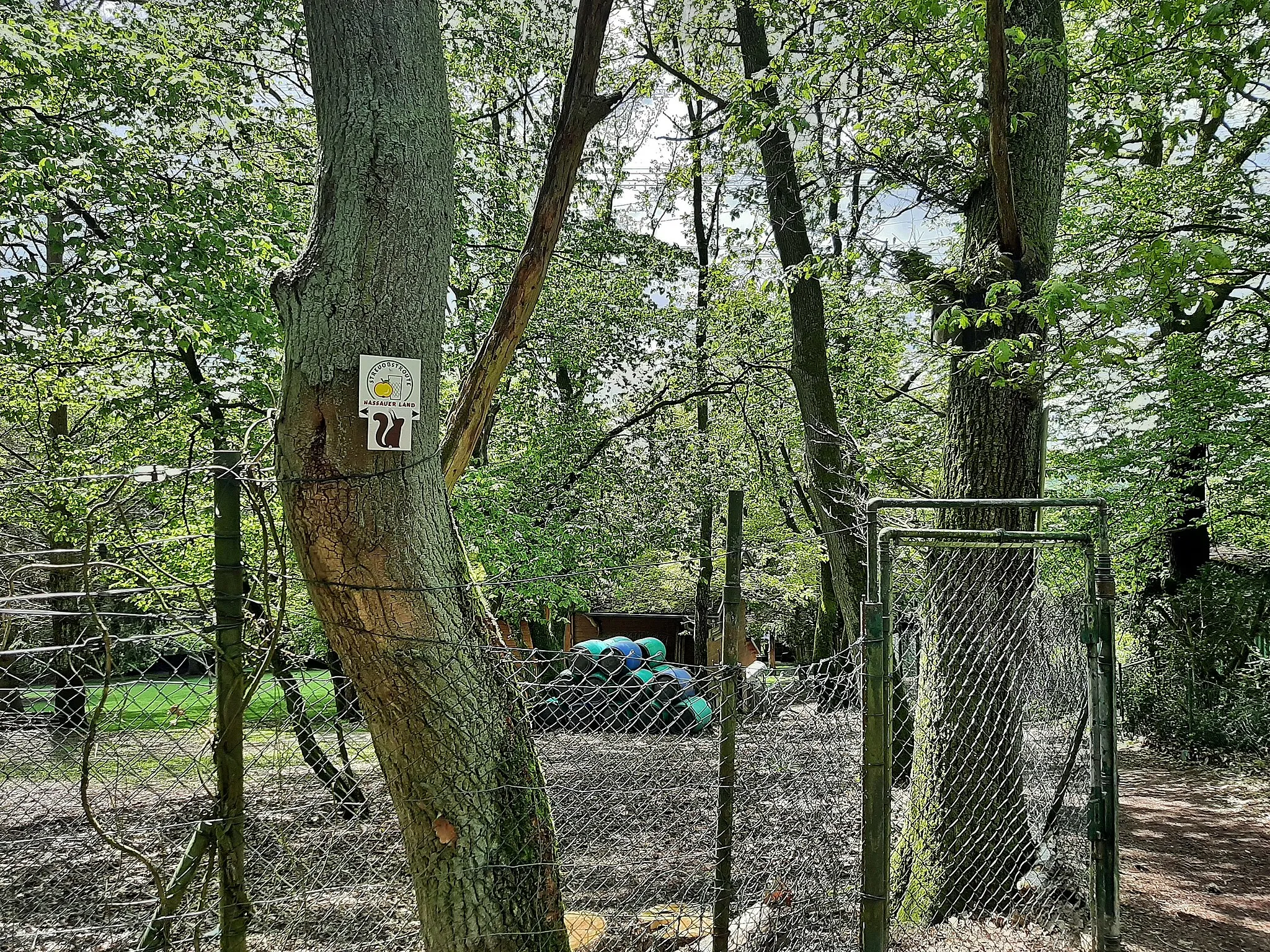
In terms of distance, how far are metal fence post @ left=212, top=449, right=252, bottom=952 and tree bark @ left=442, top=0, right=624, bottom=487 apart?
29.9 inches

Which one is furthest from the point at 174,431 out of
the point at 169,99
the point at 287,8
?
the point at 287,8

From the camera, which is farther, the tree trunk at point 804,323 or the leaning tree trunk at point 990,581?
the tree trunk at point 804,323

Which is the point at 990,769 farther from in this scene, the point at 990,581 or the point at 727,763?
the point at 727,763

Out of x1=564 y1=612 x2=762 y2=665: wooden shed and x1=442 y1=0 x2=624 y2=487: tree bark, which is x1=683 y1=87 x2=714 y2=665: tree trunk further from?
x1=442 y1=0 x2=624 y2=487: tree bark

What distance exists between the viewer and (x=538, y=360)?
1205cm

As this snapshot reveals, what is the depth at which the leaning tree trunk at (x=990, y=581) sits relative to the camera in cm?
389

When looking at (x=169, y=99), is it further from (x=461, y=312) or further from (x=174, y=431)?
(x=461, y=312)

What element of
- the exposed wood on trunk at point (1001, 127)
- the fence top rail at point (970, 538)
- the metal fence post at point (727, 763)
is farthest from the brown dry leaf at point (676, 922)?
the exposed wood on trunk at point (1001, 127)

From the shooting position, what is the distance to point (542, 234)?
3.28 metres

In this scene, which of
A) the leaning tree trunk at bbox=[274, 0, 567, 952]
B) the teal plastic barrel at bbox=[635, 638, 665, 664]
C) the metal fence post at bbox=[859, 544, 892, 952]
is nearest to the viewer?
the leaning tree trunk at bbox=[274, 0, 567, 952]

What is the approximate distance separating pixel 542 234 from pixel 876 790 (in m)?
2.39

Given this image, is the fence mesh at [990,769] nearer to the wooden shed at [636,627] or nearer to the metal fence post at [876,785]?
the metal fence post at [876,785]

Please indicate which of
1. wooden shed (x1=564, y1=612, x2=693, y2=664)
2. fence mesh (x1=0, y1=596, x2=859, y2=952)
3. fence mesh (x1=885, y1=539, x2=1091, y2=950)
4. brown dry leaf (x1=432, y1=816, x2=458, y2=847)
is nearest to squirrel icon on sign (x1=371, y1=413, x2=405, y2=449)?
fence mesh (x1=0, y1=596, x2=859, y2=952)

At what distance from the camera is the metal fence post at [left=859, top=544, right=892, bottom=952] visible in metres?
2.63
